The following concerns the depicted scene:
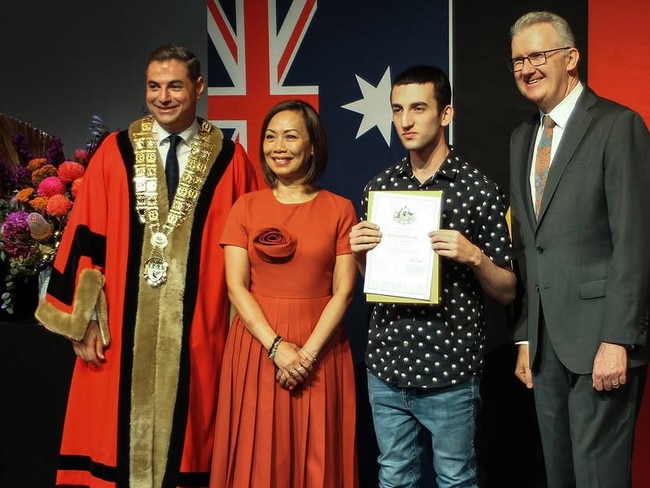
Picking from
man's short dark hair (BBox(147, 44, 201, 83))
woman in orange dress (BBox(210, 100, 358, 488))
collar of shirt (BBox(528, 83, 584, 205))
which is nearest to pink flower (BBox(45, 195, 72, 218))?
man's short dark hair (BBox(147, 44, 201, 83))

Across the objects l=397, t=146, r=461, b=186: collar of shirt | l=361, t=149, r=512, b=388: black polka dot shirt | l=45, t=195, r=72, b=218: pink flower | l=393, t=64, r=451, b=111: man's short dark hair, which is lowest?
l=361, t=149, r=512, b=388: black polka dot shirt

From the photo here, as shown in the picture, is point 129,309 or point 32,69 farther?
point 32,69

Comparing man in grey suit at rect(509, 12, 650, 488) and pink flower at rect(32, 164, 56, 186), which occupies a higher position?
pink flower at rect(32, 164, 56, 186)

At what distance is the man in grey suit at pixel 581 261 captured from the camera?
7.18ft

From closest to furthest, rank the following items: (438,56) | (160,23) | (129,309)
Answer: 1. (129,309)
2. (438,56)
3. (160,23)

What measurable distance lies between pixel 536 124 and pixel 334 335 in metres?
0.97

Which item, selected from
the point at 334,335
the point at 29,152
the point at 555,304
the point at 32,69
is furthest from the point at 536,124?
the point at 32,69

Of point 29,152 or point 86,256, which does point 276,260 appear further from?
point 29,152

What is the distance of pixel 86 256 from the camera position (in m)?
2.79

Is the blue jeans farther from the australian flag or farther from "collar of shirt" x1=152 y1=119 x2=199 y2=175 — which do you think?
the australian flag

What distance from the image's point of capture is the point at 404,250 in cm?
227

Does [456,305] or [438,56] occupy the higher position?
[438,56]

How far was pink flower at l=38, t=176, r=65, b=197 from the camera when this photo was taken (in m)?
3.12

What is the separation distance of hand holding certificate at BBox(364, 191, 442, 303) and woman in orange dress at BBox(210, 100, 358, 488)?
0.28 m
